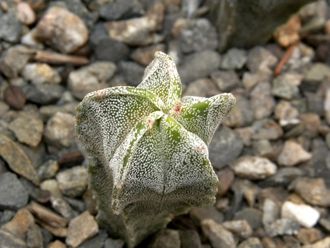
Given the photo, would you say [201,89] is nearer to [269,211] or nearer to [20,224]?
[269,211]

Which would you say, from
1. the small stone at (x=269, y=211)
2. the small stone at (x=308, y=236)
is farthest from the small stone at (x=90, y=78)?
the small stone at (x=308, y=236)

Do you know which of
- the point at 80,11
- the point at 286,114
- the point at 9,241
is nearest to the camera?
the point at 9,241

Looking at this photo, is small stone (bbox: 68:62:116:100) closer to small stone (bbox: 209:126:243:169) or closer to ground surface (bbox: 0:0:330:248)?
ground surface (bbox: 0:0:330:248)

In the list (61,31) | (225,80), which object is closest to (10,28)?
(61,31)

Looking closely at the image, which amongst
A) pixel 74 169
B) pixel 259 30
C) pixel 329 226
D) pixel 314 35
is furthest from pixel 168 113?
pixel 314 35

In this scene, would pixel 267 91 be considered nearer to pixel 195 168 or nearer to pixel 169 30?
pixel 169 30
